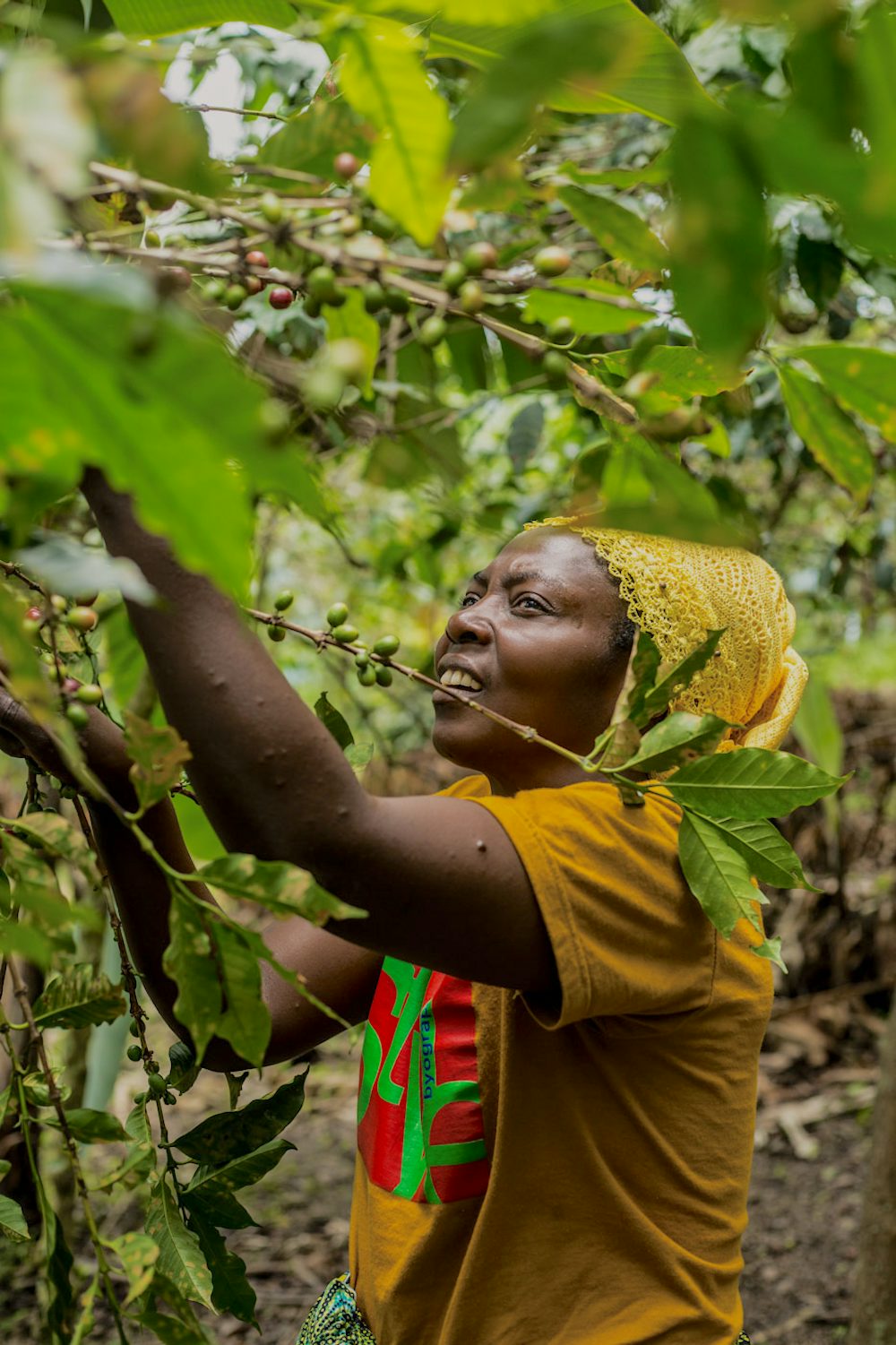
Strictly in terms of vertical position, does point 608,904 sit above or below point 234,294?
below

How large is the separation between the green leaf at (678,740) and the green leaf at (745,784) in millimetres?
12

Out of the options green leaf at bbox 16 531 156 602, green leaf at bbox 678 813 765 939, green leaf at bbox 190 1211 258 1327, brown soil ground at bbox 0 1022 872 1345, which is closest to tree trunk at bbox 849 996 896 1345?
brown soil ground at bbox 0 1022 872 1345

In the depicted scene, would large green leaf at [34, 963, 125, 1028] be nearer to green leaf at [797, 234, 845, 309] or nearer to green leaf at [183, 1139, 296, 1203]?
green leaf at [183, 1139, 296, 1203]

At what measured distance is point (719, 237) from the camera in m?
0.49

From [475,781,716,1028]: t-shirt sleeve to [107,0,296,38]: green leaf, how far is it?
67 cm

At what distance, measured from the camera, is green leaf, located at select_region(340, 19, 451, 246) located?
62 centimetres

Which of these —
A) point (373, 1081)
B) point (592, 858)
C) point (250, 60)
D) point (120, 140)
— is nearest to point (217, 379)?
point (120, 140)

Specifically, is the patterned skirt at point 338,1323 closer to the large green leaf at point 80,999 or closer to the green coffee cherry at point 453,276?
the large green leaf at point 80,999

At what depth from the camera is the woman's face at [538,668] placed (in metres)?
1.34

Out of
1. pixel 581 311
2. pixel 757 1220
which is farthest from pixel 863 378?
pixel 757 1220

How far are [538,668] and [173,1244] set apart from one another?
662 mm

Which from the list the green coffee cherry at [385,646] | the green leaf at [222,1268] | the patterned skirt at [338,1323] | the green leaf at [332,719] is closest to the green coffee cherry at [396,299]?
the green coffee cherry at [385,646]

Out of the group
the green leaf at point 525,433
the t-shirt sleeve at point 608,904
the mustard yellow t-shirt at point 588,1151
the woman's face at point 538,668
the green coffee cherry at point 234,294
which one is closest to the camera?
the green coffee cherry at point 234,294

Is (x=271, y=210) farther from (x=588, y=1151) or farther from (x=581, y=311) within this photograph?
(x=588, y=1151)
